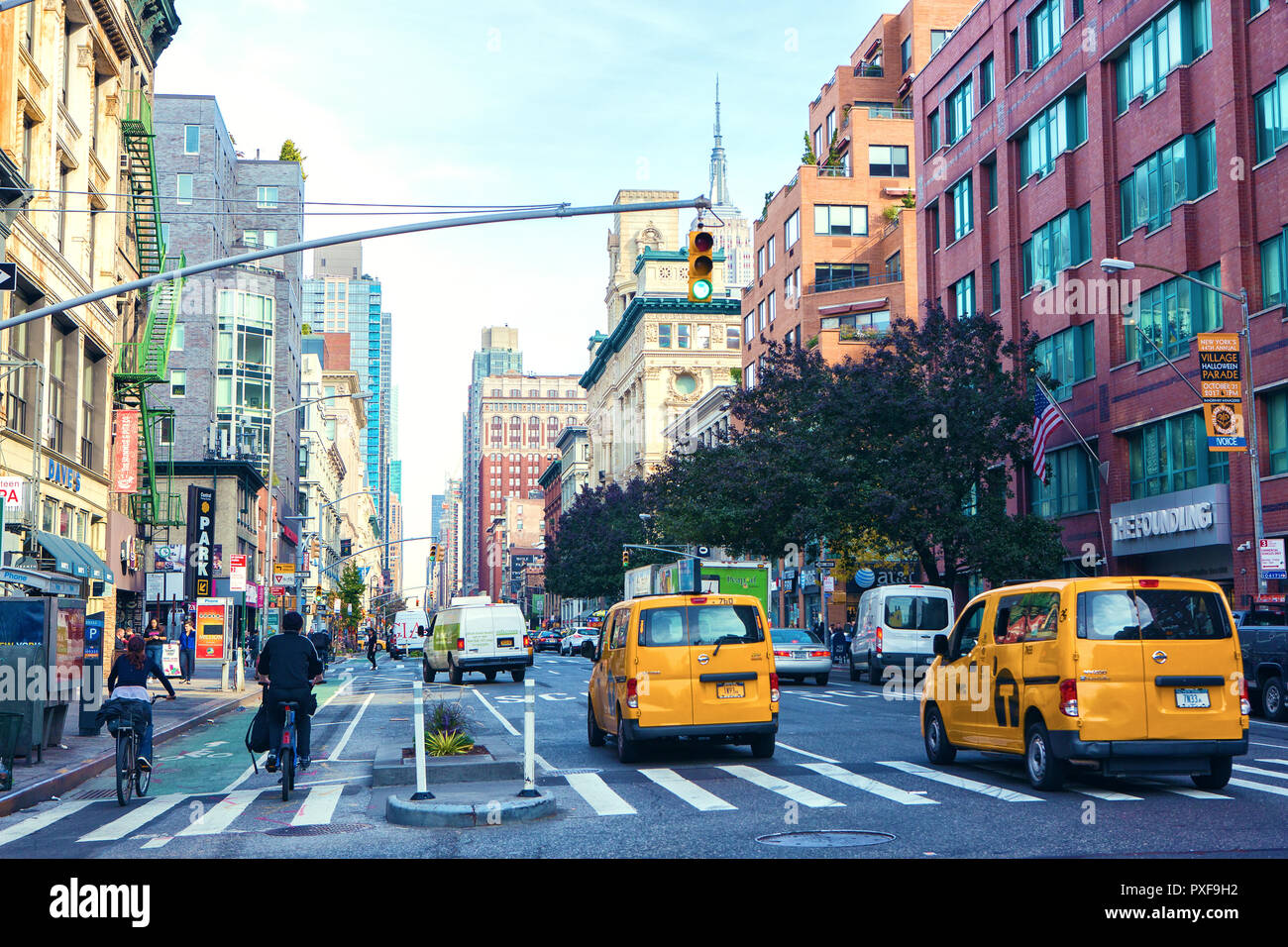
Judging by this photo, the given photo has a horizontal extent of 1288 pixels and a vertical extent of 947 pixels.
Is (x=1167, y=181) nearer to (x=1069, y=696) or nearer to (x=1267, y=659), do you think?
(x=1267, y=659)

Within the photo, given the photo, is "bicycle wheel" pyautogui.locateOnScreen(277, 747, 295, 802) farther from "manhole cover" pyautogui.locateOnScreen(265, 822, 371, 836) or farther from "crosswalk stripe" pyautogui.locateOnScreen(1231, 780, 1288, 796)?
"crosswalk stripe" pyautogui.locateOnScreen(1231, 780, 1288, 796)

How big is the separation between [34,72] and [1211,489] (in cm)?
3150

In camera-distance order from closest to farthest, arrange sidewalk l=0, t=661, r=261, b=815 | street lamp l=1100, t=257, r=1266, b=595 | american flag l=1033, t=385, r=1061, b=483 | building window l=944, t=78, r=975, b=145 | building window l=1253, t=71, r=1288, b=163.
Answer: sidewalk l=0, t=661, r=261, b=815
street lamp l=1100, t=257, r=1266, b=595
building window l=1253, t=71, r=1288, b=163
american flag l=1033, t=385, r=1061, b=483
building window l=944, t=78, r=975, b=145

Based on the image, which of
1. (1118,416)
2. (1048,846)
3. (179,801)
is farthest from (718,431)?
(1048,846)

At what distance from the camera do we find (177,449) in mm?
76500

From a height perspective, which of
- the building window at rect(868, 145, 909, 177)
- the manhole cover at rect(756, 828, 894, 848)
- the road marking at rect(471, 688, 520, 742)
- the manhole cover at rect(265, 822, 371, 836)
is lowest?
the road marking at rect(471, 688, 520, 742)

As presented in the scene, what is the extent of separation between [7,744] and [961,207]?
151 feet

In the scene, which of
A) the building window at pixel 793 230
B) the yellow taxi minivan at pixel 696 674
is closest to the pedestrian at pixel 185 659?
the yellow taxi minivan at pixel 696 674

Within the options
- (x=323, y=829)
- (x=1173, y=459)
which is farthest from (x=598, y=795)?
(x=1173, y=459)

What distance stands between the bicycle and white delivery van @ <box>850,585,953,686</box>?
25.5m

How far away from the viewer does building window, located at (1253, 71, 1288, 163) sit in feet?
112

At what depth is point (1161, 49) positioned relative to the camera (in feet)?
130

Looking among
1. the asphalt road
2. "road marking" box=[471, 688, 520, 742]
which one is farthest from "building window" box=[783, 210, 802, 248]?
the asphalt road
